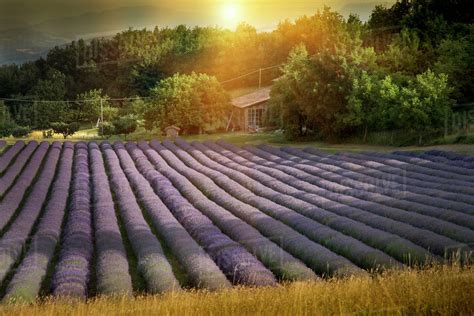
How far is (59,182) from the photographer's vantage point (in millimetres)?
29078

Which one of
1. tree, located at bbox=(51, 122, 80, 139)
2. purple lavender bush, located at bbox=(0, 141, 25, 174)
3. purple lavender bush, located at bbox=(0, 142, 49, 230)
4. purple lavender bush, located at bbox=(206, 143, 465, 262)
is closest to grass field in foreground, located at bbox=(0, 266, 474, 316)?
purple lavender bush, located at bbox=(206, 143, 465, 262)

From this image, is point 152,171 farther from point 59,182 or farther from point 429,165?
point 429,165

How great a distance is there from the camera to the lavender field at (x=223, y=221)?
14.6 meters

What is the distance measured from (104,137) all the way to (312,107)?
23442mm

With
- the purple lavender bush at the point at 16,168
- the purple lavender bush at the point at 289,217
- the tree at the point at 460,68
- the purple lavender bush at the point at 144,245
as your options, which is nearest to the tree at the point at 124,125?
the purple lavender bush at the point at 16,168

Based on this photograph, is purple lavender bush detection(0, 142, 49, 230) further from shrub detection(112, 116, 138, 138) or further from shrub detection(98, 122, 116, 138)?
shrub detection(98, 122, 116, 138)

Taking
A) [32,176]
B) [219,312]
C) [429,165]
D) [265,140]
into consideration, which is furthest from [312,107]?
[219,312]

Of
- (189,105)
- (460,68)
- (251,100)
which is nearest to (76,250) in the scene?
(460,68)

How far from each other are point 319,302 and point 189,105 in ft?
176

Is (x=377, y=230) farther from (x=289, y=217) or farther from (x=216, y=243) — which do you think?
(x=216, y=243)

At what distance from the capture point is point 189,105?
62594 mm

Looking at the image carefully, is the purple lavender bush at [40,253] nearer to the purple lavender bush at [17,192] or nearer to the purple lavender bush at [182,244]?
the purple lavender bush at [17,192]

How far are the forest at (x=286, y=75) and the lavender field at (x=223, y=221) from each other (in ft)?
39.3

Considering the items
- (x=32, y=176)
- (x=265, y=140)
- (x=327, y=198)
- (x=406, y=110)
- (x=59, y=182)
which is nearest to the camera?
(x=327, y=198)
